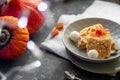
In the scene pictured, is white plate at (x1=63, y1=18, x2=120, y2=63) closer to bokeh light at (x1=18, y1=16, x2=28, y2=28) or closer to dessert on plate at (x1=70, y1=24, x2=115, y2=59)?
dessert on plate at (x1=70, y1=24, x2=115, y2=59)

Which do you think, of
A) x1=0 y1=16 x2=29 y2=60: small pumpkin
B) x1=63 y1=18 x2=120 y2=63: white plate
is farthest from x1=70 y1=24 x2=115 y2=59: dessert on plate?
x1=0 y1=16 x2=29 y2=60: small pumpkin

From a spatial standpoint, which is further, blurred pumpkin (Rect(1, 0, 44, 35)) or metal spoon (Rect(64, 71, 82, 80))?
blurred pumpkin (Rect(1, 0, 44, 35))

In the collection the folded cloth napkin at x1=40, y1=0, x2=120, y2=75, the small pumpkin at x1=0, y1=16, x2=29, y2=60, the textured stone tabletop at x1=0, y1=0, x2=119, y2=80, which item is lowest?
the textured stone tabletop at x1=0, y1=0, x2=119, y2=80

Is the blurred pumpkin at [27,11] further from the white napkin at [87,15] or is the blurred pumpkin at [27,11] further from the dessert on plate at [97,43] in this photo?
the dessert on plate at [97,43]

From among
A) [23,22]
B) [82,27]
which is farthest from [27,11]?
[82,27]

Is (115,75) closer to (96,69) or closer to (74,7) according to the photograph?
(96,69)

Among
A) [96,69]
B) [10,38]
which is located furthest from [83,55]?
[10,38]
